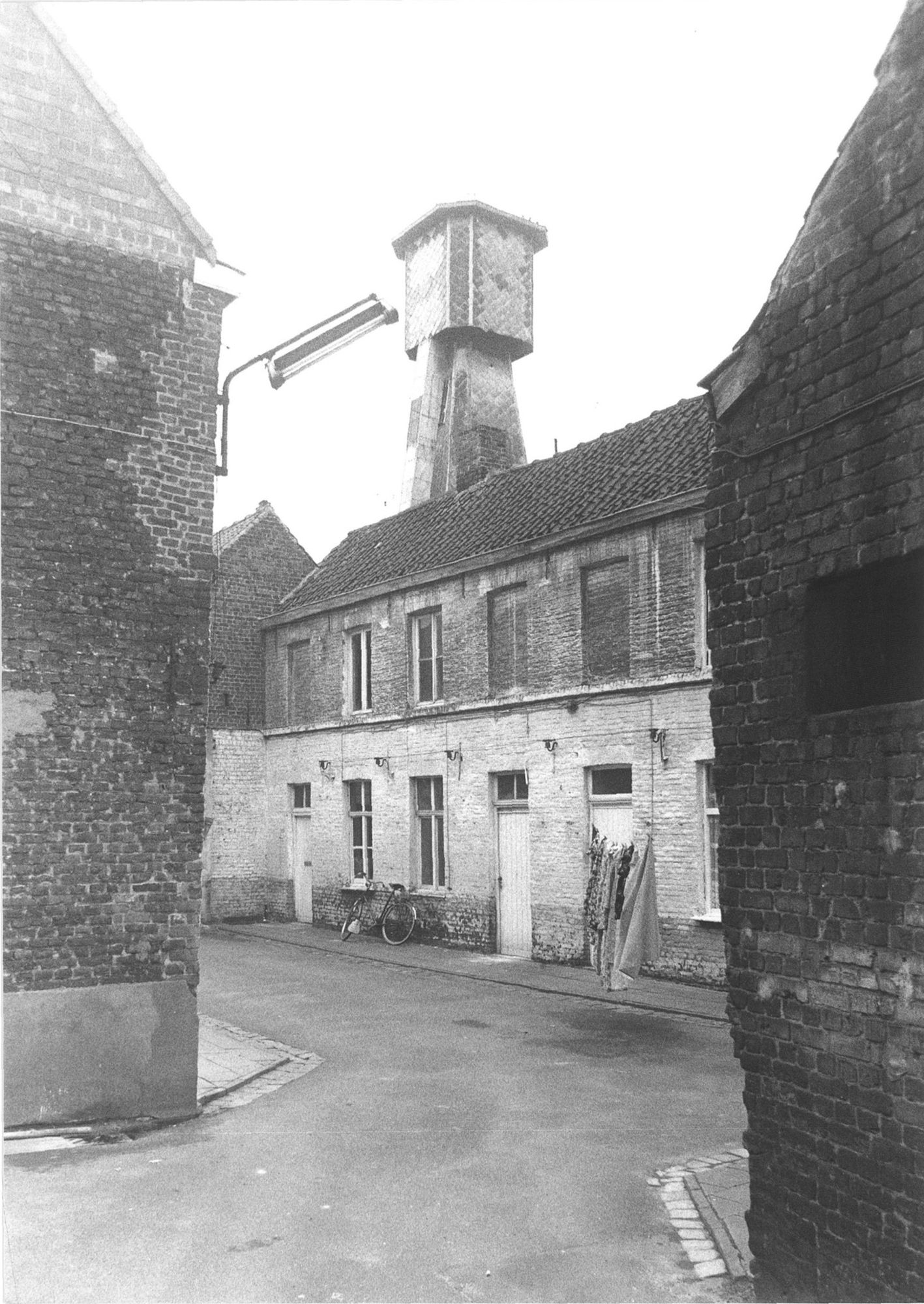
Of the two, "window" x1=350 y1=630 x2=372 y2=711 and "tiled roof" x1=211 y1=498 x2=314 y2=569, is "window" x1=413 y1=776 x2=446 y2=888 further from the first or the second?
"tiled roof" x1=211 y1=498 x2=314 y2=569

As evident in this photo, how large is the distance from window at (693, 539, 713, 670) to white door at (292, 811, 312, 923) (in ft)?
38.1

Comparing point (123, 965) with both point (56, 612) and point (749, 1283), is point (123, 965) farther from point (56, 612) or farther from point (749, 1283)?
point (749, 1283)

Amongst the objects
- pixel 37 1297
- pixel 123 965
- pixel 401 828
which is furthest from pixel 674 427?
pixel 37 1297

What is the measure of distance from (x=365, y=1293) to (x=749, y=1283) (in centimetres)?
184

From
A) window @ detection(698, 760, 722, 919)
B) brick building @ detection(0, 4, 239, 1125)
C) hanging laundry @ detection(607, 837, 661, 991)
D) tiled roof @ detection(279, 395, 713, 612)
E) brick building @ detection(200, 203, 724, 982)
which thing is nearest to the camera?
brick building @ detection(0, 4, 239, 1125)

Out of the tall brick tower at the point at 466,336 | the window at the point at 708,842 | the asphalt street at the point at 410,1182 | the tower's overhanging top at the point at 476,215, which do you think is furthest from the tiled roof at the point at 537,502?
the asphalt street at the point at 410,1182

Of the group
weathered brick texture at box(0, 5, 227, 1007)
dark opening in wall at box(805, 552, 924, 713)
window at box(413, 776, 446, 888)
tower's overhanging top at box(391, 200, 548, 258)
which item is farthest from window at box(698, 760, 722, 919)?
tower's overhanging top at box(391, 200, 548, 258)

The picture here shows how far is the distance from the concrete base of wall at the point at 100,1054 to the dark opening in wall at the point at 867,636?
5.89 m

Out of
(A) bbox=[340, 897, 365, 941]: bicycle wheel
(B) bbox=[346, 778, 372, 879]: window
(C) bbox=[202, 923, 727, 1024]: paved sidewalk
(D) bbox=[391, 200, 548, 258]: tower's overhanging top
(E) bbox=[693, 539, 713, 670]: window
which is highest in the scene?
(D) bbox=[391, 200, 548, 258]: tower's overhanging top

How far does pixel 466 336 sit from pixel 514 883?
42.6 feet

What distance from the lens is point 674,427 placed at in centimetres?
1788

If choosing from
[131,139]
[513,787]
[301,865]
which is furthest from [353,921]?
Result: [131,139]

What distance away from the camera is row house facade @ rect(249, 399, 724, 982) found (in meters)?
15.3

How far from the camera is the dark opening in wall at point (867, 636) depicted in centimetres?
443
